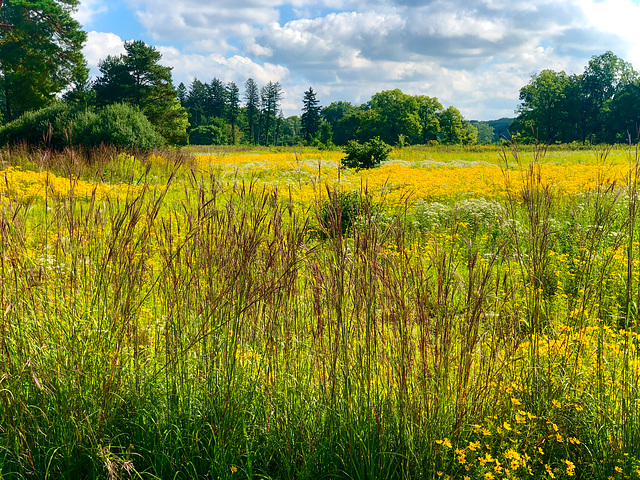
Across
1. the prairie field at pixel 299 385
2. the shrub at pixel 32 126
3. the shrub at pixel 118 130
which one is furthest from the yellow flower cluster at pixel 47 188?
the shrub at pixel 32 126

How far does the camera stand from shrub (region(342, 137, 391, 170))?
14.0m

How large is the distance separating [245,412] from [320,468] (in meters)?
0.35

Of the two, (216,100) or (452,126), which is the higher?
(216,100)

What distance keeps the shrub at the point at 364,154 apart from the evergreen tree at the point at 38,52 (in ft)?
53.8

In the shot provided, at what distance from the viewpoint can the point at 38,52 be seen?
24.2 metres

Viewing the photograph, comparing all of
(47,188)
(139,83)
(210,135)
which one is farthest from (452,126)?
(47,188)

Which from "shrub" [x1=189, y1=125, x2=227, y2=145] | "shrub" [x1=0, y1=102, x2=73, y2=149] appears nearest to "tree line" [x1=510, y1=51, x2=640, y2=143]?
"shrub" [x1=189, y1=125, x2=227, y2=145]

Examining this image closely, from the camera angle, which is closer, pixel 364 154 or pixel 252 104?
pixel 364 154

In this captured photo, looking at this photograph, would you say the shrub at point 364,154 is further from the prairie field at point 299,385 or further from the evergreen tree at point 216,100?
the evergreen tree at point 216,100

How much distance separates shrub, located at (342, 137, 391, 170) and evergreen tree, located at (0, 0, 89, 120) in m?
16.4

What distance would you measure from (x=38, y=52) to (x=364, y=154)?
2129cm

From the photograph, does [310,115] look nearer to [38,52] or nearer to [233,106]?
[233,106]

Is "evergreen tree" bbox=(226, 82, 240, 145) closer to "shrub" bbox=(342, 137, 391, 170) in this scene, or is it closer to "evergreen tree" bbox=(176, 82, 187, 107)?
"evergreen tree" bbox=(176, 82, 187, 107)

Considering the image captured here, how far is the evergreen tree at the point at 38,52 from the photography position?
22.7 meters
